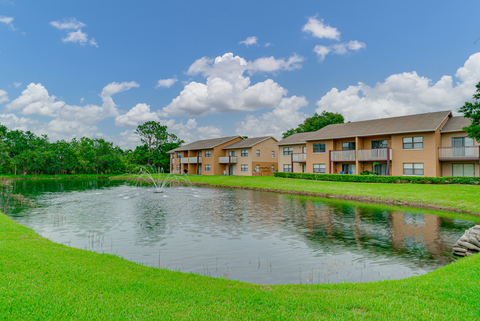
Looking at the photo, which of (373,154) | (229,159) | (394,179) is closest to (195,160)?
(229,159)

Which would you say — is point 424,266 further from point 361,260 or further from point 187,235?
point 187,235

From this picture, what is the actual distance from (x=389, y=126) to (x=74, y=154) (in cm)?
6600

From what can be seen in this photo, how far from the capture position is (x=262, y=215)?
17719mm

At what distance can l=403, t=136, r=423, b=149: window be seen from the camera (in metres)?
32.7

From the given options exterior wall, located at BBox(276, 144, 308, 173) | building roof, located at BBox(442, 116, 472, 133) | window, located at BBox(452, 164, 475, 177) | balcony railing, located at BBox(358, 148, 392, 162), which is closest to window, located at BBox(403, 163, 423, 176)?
balcony railing, located at BBox(358, 148, 392, 162)

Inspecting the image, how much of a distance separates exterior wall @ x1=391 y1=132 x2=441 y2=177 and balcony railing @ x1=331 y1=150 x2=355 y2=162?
4.94 metres

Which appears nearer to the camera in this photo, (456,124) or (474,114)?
(474,114)

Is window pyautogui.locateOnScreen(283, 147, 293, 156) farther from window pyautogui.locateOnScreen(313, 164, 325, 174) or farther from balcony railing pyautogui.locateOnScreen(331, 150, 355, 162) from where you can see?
balcony railing pyautogui.locateOnScreen(331, 150, 355, 162)

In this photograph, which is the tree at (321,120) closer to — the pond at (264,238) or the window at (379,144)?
the window at (379,144)

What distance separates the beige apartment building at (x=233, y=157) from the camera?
54.9 meters

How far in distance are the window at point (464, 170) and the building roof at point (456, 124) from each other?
396 centimetres

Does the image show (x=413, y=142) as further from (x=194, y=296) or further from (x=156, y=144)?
(x=156, y=144)

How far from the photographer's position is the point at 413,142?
109 ft

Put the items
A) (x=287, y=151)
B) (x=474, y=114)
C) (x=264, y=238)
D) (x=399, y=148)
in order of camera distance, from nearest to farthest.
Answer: (x=264, y=238), (x=474, y=114), (x=399, y=148), (x=287, y=151)
